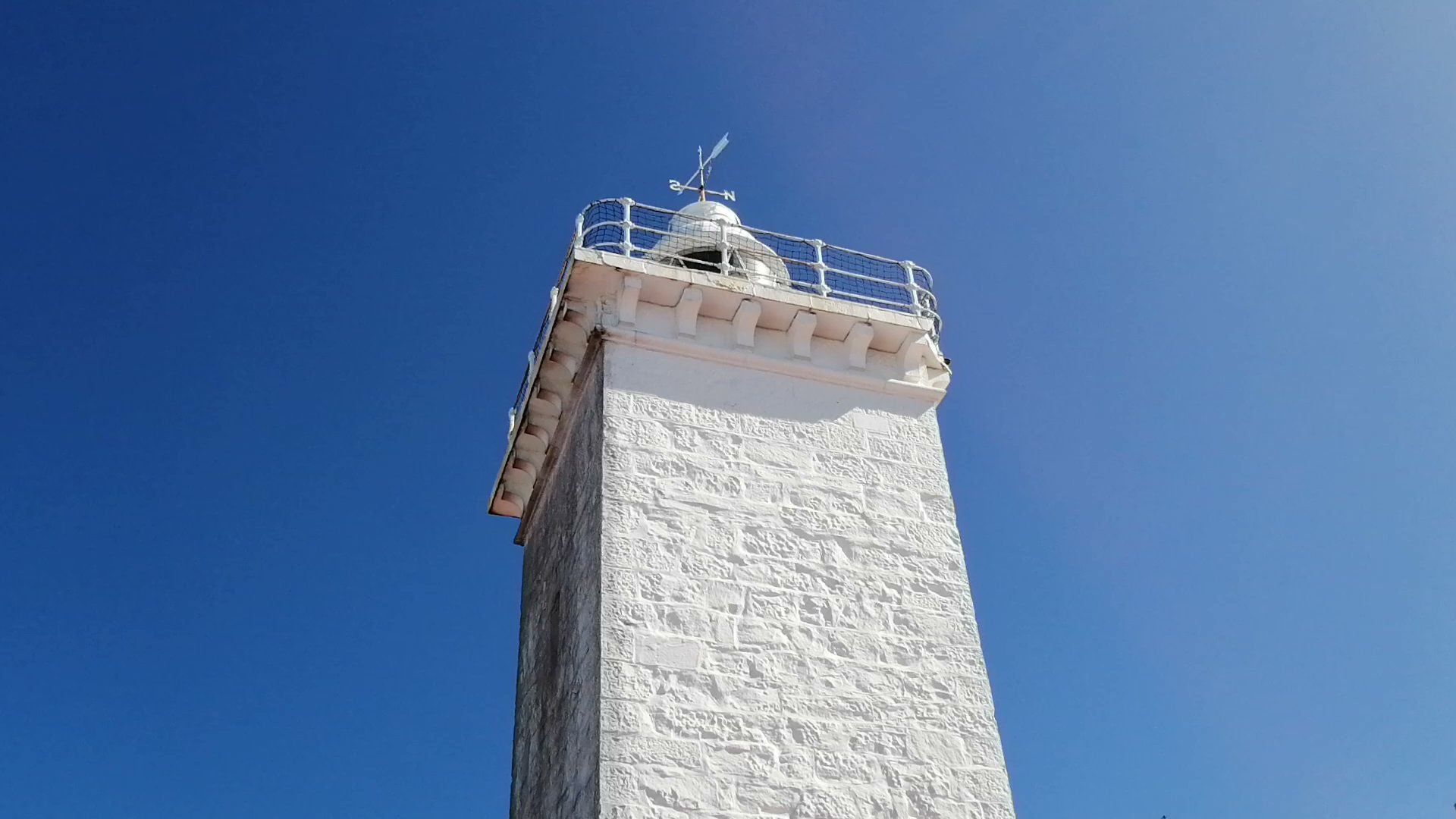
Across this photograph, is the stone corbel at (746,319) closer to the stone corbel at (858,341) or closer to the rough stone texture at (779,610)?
the rough stone texture at (779,610)

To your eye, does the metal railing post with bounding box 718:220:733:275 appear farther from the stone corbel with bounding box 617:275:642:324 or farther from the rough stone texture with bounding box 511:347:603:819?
the rough stone texture with bounding box 511:347:603:819

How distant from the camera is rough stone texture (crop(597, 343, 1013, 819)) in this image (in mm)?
10219

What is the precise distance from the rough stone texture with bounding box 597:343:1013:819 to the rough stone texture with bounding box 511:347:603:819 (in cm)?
20

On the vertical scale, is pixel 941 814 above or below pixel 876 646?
below

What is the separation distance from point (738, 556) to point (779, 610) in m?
0.59

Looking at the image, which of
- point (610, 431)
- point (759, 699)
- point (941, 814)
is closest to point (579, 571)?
point (610, 431)

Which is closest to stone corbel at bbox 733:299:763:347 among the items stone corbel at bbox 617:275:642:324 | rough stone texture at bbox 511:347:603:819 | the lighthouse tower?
the lighthouse tower

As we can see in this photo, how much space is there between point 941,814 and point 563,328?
224 inches

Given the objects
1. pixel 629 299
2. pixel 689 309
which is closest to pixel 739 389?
pixel 689 309

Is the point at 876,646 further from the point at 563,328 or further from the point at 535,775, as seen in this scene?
the point at 563,328

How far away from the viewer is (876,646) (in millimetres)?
11195

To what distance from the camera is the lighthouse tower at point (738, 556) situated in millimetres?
10336

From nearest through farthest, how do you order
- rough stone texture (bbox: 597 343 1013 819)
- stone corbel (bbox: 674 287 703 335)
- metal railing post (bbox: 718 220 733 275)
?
rough stone texture (bbox: 597 343 1013 819) < stone corbel (bbox: 674 287 703 335) < metal railing post (bbox: 718 220 733 275)

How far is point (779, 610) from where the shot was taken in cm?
1114
